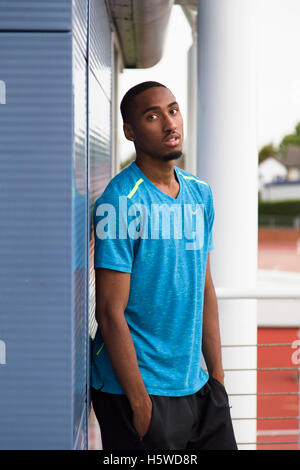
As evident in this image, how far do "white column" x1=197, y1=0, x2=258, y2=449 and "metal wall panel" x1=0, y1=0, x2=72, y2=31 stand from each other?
1.28m

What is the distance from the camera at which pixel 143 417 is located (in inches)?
63.2

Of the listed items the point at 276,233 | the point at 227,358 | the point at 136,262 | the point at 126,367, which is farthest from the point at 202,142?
the point at 276,233

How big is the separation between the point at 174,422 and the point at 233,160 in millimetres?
1267

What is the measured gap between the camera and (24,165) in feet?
4.50

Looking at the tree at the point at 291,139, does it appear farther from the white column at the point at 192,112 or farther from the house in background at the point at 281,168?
the white column at the point at 192,112

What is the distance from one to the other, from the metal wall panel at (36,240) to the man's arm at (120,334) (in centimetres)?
17

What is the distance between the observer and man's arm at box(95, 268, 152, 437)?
1560 millimetres

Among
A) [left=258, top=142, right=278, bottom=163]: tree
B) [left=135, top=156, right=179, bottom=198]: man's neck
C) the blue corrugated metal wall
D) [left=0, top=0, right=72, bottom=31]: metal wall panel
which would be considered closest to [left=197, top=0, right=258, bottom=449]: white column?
[left=135, top=156, right=179, bottom=198]: man's neck

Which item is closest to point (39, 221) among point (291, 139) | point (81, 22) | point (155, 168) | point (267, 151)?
point (155, 168)

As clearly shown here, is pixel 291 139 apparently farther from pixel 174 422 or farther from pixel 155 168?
pixel 174 422

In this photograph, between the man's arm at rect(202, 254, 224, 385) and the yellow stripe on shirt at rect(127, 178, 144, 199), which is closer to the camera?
the yellow stripe on shirt at rect(127, 178, 144, 199)

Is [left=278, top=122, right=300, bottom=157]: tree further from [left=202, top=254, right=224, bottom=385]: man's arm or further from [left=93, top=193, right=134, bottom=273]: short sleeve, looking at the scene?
[left=93, top=193, right=134, bottom=273]: short sleeve

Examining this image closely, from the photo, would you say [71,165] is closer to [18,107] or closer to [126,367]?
[18,107]

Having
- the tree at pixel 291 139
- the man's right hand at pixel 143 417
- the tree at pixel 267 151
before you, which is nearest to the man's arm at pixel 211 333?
the man's right hand at pixel 143 417
